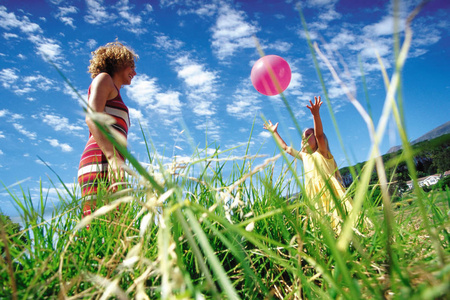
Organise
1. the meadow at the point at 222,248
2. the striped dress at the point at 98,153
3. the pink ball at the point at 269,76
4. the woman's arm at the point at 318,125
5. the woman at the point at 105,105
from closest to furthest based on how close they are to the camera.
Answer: the meadow at the point at 222,248 → the woman at the point at 105,105 → the striped dress at the point at 98,153 → the pink ball at the point at 269,76 → the woman's arm at the point at 318,125

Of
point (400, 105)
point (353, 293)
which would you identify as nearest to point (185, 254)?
point (353, 293)

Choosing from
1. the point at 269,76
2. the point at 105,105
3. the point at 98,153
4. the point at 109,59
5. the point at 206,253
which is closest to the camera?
the point at 206,253

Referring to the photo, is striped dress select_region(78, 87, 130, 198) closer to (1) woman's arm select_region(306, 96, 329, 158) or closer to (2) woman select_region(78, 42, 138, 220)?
(2) woman select_region(78, 42, 138, 220)

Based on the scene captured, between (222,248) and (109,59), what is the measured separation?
7.84 ft

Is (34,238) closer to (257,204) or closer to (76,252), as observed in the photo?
(76,252)

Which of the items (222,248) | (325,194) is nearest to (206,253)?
(222,248)

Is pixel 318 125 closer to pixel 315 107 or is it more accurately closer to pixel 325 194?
pixel 315 107

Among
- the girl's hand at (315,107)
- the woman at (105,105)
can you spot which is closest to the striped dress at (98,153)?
the woman at (105,105)

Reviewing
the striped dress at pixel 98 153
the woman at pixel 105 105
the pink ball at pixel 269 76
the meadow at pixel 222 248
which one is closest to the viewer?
the meadow at pixel 222 248

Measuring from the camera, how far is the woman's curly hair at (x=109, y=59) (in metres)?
2.80

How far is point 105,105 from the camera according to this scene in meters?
2.37

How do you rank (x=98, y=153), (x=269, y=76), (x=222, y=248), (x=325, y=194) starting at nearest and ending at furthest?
1. (x=222, y=248)
2. (x=325, y=194)
3. (x=98, y=153)
4. (x=269, y=76)

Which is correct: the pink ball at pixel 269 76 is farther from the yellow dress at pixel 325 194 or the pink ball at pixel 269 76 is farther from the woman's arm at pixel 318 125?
the yellow dress at pixel 325 194

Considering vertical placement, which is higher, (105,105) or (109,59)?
(109,59)
